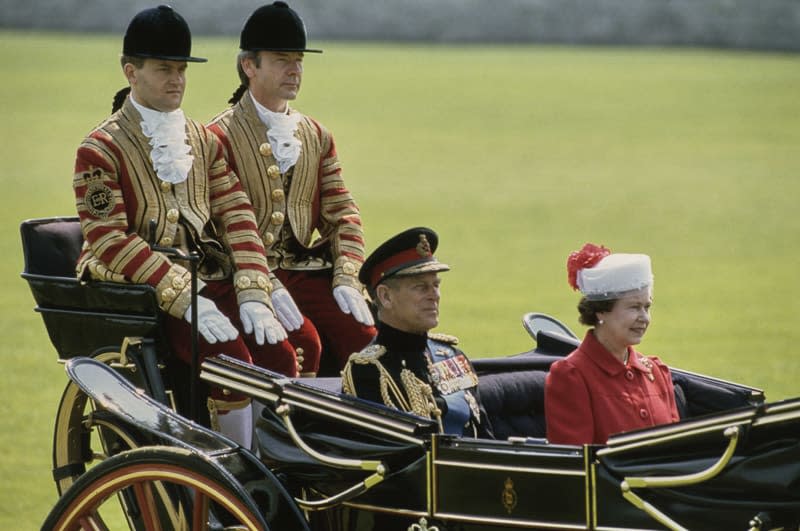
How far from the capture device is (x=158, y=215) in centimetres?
Answer: 504

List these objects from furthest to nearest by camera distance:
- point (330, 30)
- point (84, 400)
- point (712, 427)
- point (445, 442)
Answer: point (330, 30)
point (84, 400)
point (445, 442)
point (712, 427)

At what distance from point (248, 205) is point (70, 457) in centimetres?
99

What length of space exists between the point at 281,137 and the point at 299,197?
0.69ft

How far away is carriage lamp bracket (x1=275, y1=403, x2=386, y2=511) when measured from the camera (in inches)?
152

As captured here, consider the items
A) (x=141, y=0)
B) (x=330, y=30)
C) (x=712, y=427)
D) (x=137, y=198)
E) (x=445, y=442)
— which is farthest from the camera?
(x=330, y=30)

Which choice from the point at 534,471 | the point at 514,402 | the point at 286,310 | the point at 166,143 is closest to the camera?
the point at 534,471

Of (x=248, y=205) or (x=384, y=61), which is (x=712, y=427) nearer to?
(x=248, y=205)

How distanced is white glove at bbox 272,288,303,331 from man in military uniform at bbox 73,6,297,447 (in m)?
0.10

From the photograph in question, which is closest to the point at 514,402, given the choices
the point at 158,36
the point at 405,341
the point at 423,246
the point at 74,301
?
the point at 405,341

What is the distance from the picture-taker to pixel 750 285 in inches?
529

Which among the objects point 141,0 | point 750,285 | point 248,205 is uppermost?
point 141,0

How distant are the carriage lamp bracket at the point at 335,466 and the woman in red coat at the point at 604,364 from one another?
1.70ft

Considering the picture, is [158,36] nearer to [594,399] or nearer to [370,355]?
[370,355]

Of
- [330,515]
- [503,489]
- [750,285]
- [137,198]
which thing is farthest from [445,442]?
[750,285]
